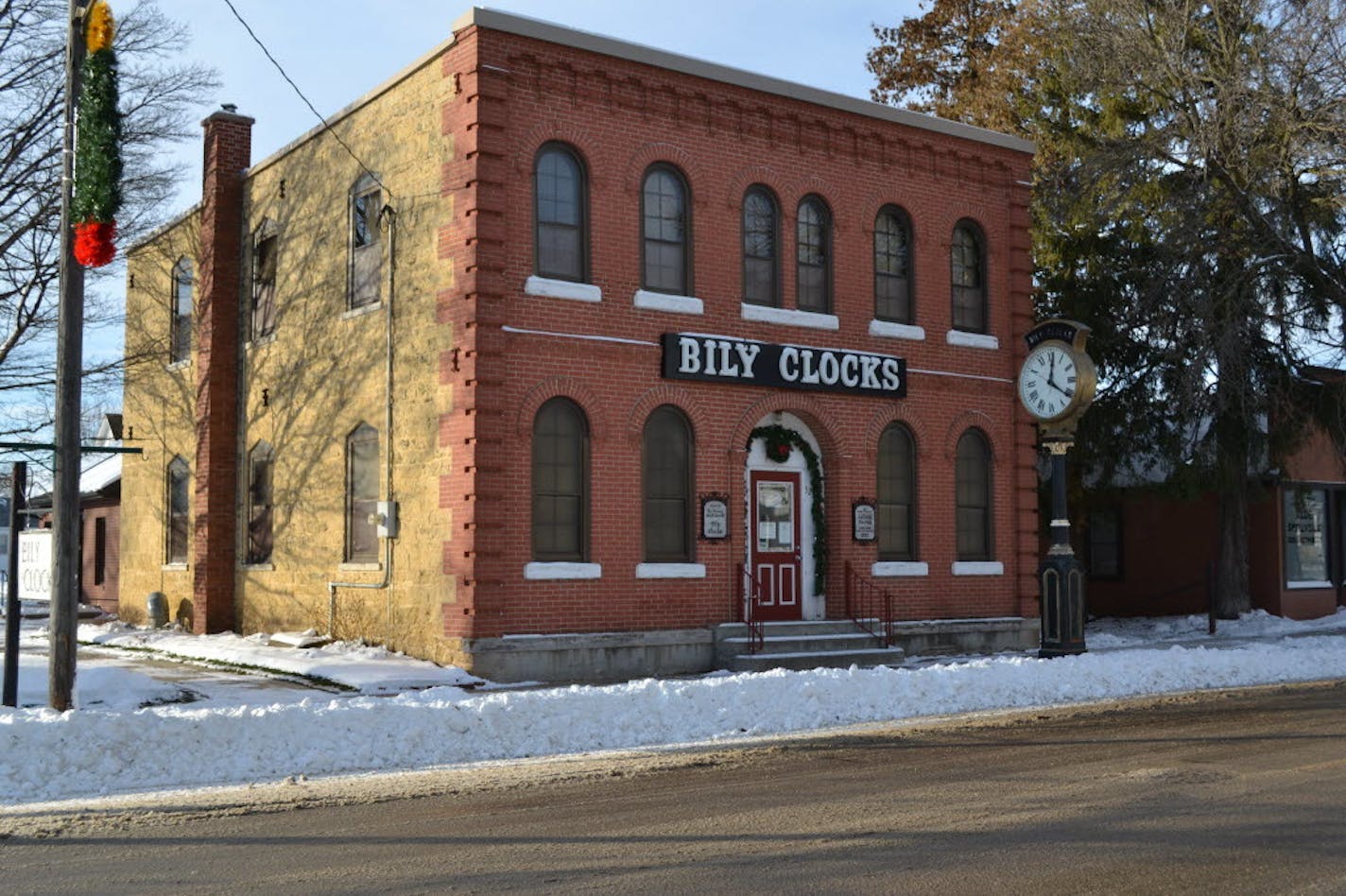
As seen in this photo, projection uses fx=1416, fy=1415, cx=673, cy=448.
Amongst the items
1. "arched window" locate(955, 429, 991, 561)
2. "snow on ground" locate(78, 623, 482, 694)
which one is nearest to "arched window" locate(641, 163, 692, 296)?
"arched window" locate(955, 429, 991, 561)

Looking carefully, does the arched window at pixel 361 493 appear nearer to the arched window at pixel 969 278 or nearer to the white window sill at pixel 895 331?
the white window sill at pixel 895 331

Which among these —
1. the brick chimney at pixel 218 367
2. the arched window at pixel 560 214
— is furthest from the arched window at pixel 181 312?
the arched window at pixel 560 214

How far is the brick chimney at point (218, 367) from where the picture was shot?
75.5 ft

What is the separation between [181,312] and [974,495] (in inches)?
576

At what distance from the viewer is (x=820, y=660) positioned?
18.9 meters

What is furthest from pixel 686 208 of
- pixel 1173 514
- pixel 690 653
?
pixel 1173 514

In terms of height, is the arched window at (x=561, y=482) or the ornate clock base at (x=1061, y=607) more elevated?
the arched window at (x=561, y=482)

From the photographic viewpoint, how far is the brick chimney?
75.5 feet

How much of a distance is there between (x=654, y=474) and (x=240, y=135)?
10584mm

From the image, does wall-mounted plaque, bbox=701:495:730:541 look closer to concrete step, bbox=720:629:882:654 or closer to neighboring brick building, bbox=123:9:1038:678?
neighboring brick building, bbox=123:9:1038:678

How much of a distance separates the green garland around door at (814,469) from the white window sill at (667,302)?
199 centimetres

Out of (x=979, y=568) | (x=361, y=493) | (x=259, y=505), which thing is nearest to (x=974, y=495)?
(x=979, y=568)

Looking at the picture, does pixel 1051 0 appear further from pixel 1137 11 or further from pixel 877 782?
pixel 877 782

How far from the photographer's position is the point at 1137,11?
25406 mm
